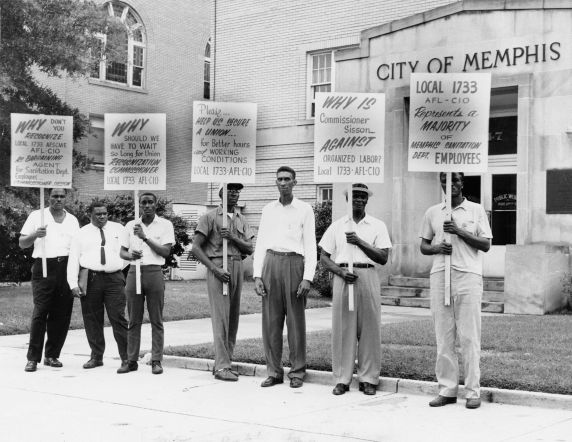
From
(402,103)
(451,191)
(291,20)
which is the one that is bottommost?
(451,191)

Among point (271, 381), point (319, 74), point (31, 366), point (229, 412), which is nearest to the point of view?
point (229, 412)

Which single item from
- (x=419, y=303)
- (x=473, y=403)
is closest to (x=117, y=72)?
(x=419, y=303)

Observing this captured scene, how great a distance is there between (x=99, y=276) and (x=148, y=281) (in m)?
0.75

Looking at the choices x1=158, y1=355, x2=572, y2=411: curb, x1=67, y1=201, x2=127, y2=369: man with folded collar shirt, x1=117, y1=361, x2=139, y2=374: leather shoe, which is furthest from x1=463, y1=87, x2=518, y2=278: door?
x1=117, y1=361, x2=139, y2=374: leather shoe

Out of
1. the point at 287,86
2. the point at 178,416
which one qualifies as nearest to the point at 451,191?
the point at 178,416

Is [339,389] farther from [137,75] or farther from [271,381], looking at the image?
[137,75]

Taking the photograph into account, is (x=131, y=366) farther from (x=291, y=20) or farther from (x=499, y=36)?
(x=291, y=20)

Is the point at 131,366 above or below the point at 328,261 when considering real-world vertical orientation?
below

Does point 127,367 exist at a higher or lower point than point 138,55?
lower

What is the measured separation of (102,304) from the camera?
11086mm

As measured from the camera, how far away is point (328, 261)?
9453 mm

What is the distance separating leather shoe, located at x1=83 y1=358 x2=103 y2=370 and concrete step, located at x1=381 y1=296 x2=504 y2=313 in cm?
906

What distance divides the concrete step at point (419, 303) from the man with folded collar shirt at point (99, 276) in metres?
9.08

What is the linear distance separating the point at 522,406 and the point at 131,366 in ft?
15.5
